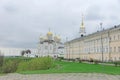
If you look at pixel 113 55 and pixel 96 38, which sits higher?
pixel 96 38

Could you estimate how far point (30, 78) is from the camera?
2433 centimetres

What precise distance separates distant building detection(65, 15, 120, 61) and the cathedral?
38999 mm

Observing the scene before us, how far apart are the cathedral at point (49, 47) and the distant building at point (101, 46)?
128ft

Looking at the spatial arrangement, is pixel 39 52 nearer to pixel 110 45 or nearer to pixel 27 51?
pixel 27 51

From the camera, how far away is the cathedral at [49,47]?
16038 centimetres

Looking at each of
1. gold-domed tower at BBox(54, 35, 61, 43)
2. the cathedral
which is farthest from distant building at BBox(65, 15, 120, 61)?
gold-domed tower at BBox(54, 35, 61, 43)

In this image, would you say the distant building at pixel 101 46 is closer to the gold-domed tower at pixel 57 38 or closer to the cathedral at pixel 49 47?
the cathedral at pixel 49 47

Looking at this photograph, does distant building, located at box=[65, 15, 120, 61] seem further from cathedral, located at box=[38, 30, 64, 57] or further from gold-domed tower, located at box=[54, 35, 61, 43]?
gold-domed tower, located at box=[54, 35, 61, 43]

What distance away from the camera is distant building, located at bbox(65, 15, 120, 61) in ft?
245

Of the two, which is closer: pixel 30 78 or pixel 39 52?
pixel 30 78

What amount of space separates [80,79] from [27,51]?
523ft

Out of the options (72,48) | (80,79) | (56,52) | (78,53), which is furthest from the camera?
(56,52)

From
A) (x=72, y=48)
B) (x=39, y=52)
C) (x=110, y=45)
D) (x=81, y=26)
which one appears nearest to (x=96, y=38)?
(x=110, y=45)

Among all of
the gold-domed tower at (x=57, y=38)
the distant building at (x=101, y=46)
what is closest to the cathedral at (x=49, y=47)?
the gold-domed tower at (x=57, y=38)
